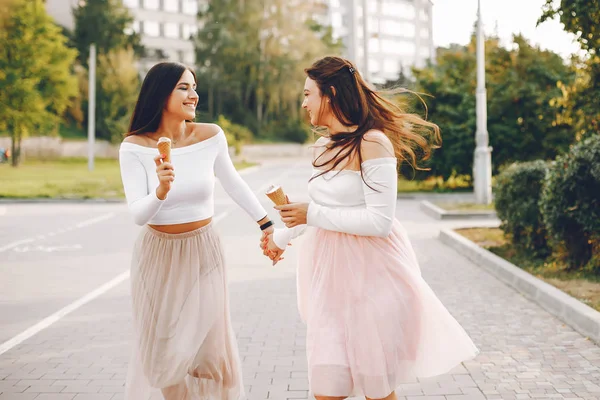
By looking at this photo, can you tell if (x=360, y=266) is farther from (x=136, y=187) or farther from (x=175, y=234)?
(x=136, y=187)

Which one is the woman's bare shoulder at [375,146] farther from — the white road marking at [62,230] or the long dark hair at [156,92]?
the white road marking at [62,230]

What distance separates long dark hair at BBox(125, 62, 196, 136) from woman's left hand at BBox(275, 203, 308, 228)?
33.3 inches

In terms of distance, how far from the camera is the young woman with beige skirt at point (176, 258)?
12.6 feet

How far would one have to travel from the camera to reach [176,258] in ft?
12.7

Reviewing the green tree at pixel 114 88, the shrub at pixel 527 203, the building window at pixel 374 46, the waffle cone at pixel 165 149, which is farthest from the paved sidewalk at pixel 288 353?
the building window at pixel 374 46

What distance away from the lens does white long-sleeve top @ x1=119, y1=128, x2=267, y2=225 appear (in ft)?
12.1

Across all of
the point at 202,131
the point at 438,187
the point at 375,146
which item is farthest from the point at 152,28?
the point at 375,146

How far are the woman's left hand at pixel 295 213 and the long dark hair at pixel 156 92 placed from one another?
0.84 m

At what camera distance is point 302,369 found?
5.52 metres

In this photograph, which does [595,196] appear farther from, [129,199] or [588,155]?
[129,199]

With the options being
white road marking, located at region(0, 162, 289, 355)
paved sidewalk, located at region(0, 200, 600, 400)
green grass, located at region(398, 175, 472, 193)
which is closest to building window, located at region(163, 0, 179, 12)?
green grass, located at region(398, 175, 472, 193)

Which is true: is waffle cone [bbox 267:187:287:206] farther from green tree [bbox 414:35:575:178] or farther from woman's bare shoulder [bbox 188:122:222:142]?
green tree [bbox 414:35:575:178]

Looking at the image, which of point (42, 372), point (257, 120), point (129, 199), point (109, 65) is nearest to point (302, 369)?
point (42, 372)

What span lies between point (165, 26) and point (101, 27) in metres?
14.5
